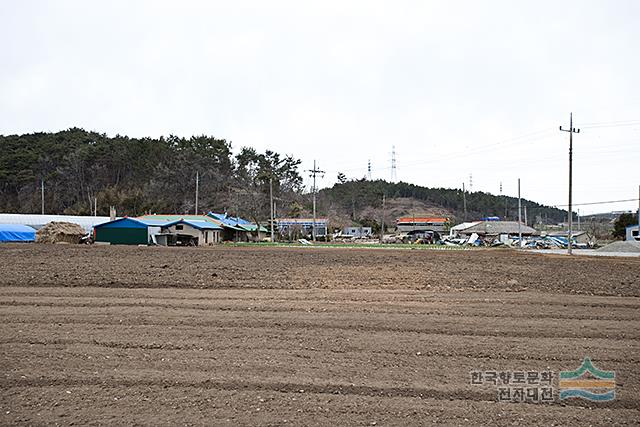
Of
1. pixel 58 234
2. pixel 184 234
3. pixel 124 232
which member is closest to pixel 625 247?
pixel 184 234

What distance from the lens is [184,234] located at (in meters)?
43.6

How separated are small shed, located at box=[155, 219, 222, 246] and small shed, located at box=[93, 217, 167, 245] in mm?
1411

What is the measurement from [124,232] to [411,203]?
362ft

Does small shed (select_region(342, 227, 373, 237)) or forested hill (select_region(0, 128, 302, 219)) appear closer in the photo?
forested hill (select_region(0, 128, 302, 219))

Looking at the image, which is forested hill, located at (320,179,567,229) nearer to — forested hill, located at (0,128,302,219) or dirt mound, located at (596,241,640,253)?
forested hill, located at (0,128,302,219)

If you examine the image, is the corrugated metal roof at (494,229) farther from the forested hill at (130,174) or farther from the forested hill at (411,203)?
the forested hill at (411,203)

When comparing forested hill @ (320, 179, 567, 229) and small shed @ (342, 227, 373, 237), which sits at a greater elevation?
forested hill @ (320, 179, 567, 229)

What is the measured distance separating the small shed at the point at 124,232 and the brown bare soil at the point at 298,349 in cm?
2793

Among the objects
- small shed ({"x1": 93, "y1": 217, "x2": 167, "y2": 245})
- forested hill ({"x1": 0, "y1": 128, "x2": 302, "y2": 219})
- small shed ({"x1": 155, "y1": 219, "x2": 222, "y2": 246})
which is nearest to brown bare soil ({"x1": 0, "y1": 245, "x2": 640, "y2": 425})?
small shed ({"x1": 93, "y1": 217, "x2": 167, "y2": 245})

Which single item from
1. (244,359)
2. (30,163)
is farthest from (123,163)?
(244,359)

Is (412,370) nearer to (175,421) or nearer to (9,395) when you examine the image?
(175,421)

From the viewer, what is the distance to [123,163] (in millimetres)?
85000

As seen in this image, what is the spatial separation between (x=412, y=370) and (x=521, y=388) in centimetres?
123

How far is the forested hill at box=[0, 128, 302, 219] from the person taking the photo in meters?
76.2
